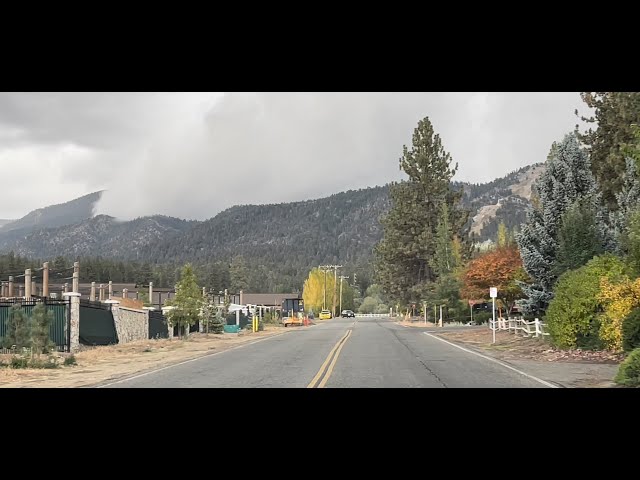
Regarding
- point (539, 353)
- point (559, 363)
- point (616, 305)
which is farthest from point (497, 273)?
point (616, 305)

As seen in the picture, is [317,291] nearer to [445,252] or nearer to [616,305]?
[445,252]

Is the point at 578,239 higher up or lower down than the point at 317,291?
higher up

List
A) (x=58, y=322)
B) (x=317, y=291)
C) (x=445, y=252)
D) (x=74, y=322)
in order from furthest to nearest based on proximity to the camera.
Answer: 1. (x=317, y=291)
2. (x=445, y=252)
3. (x=58, y=322)
4. (x=74, y=322)

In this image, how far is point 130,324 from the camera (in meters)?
37.9

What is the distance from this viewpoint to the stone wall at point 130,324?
116 ft

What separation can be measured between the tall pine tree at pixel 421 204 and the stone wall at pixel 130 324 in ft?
129

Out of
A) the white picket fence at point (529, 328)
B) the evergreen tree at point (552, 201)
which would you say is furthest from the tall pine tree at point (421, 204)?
the evergreen tree at point (552, 201)

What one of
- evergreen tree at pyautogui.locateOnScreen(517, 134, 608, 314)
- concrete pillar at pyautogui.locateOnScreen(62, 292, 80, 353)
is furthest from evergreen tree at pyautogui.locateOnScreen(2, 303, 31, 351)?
evergreen tree at pyautogui.locateOnScreen(517, 134, 608, 314)

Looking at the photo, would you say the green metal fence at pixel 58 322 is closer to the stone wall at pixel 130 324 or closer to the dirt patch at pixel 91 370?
the dirt patch at pixel 91 370

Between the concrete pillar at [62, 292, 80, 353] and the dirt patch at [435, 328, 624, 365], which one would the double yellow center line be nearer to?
the dirt patch at [435, 328, 624, 365]

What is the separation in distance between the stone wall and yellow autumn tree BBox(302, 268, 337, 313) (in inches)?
3840

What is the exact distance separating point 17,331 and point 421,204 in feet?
188

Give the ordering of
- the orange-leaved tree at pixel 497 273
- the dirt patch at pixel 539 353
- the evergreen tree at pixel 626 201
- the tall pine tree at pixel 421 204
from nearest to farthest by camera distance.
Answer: the dirt patch at pixel 539 353 < the evergreen tree at pixel 626 201 < the orange-leaved tree at pixel 497 273 < the tall pine tree at pixel 421 204
